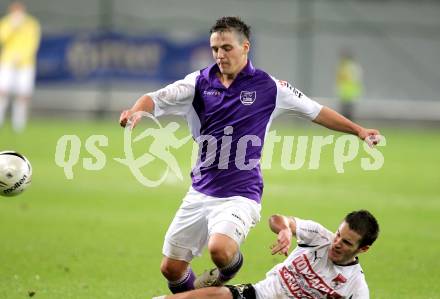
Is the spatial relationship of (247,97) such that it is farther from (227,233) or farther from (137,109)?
(227,233)

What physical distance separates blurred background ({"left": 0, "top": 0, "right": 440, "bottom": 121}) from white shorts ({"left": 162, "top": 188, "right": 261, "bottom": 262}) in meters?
22.7

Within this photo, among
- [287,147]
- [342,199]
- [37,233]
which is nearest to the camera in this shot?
[37,233]

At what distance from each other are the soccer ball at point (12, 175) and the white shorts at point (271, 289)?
248 cm

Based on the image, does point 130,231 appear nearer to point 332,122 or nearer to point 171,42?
point 332,122

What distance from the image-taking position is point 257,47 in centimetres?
3341

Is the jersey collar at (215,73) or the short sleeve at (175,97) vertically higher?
the jersey collar at (215,73)

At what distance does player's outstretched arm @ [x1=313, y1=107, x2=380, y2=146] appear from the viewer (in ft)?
26.2

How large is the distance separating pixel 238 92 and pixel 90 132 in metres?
17.1

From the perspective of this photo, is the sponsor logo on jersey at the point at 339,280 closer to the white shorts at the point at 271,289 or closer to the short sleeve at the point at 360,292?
the short sleeve at the point at 360,292

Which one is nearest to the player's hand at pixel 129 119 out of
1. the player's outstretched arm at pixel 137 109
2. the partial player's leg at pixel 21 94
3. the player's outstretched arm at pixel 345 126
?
the player's outstretched arm at pixel 137 109

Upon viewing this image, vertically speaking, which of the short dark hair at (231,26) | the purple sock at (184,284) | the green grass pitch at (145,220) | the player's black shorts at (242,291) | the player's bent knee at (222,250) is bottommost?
the green grass pitch at (145,220)

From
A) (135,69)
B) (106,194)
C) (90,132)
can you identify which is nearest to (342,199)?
(106,194)

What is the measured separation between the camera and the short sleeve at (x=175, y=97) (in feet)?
26.3

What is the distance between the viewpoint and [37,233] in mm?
12039
